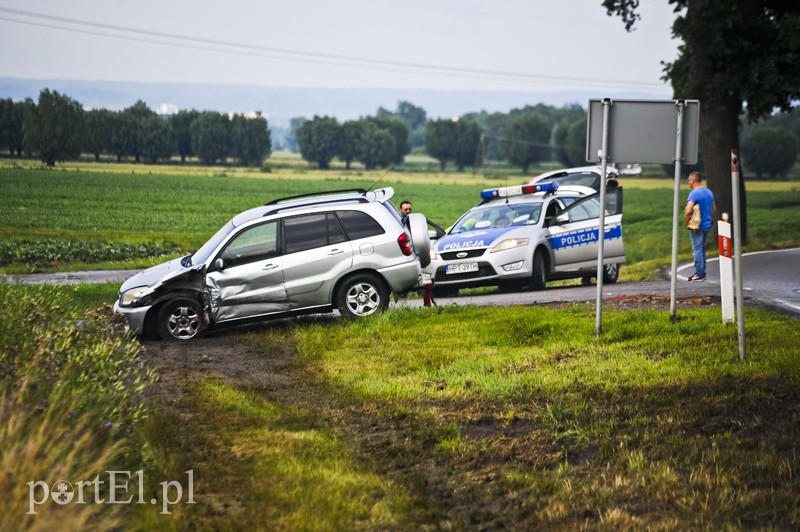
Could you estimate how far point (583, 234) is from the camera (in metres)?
19.7

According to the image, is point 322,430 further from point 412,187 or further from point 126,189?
point 412,187

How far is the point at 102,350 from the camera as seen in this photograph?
8562 mm

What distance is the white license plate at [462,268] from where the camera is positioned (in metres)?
18.6

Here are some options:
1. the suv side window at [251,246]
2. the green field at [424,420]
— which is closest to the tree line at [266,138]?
the suv side window at [251,246]

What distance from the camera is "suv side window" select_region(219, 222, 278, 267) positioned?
14.0m

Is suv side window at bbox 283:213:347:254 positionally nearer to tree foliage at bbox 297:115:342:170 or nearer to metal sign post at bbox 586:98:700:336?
metal sign post at bbox 586:98:700:336

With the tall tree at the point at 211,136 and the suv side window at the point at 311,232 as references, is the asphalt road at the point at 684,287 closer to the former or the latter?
the suv side window at the point at 311,232

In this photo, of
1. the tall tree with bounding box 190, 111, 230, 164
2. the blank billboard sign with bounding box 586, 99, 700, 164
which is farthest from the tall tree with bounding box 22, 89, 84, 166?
the blank billboard sign with bounding box 586, 99, 700, 164

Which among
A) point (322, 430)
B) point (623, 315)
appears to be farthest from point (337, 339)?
point (322, 430)

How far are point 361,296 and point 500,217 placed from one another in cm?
615

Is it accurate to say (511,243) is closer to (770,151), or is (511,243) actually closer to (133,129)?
(133,129)

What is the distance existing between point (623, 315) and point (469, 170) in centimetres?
9575

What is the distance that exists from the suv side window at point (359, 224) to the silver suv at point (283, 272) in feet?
0.05

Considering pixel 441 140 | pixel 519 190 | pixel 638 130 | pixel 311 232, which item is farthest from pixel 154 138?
pixel 441 140
